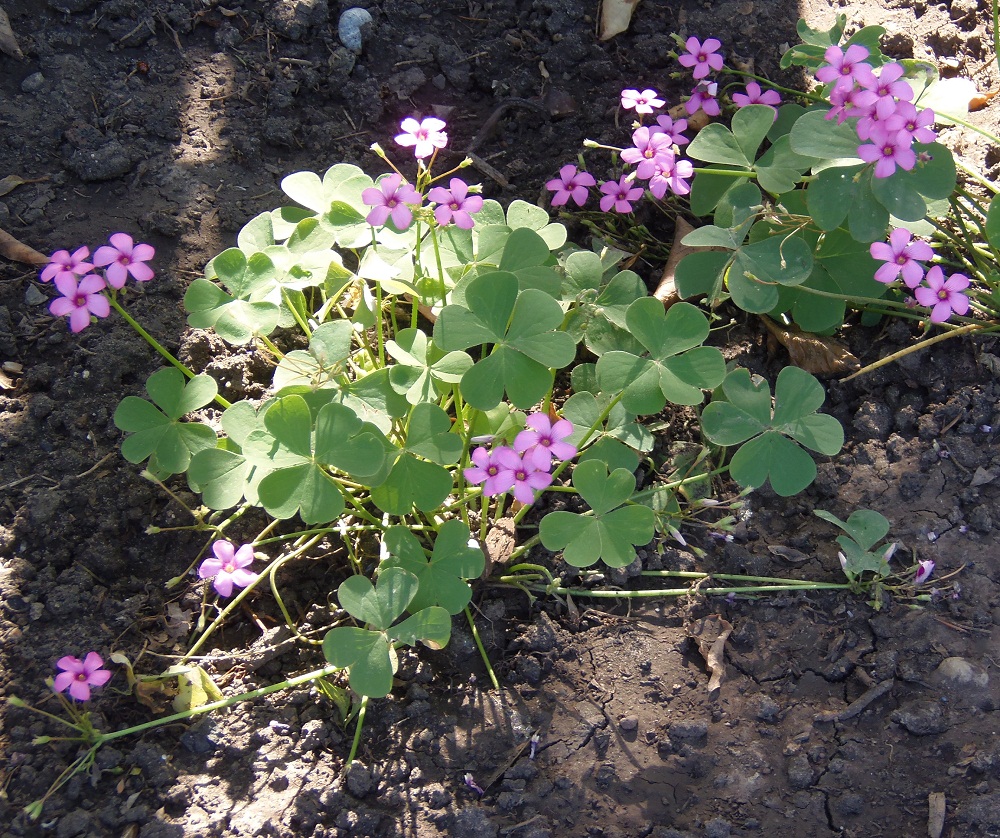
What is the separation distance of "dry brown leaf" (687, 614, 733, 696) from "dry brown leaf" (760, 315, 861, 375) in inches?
31.4

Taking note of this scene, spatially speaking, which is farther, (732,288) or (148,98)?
(148,98)

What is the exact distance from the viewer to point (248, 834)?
1.64m

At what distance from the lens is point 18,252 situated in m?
2.36

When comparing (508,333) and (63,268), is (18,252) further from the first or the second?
(508,333)

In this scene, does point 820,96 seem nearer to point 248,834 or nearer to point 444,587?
point 444,587

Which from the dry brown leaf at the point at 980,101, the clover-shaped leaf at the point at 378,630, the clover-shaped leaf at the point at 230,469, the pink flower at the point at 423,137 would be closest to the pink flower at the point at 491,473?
the clover-shaped leaf at the point at 378,630

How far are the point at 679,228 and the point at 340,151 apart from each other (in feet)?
3.78

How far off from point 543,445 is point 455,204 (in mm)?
572

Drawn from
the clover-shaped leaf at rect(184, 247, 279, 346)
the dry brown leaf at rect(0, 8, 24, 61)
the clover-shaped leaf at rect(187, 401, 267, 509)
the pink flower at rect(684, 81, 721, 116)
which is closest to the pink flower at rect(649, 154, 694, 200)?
the pink flower at rect(684, 81, 721, 116)

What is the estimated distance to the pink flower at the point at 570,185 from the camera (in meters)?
2.41

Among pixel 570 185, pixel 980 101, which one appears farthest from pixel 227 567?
pixel 980 101

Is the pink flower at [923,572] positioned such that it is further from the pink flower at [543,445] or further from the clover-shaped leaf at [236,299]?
the clover-shaped leaf at [236,299]

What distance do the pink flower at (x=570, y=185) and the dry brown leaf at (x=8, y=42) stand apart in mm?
1821

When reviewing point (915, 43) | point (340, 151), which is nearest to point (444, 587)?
point (340, 151)
